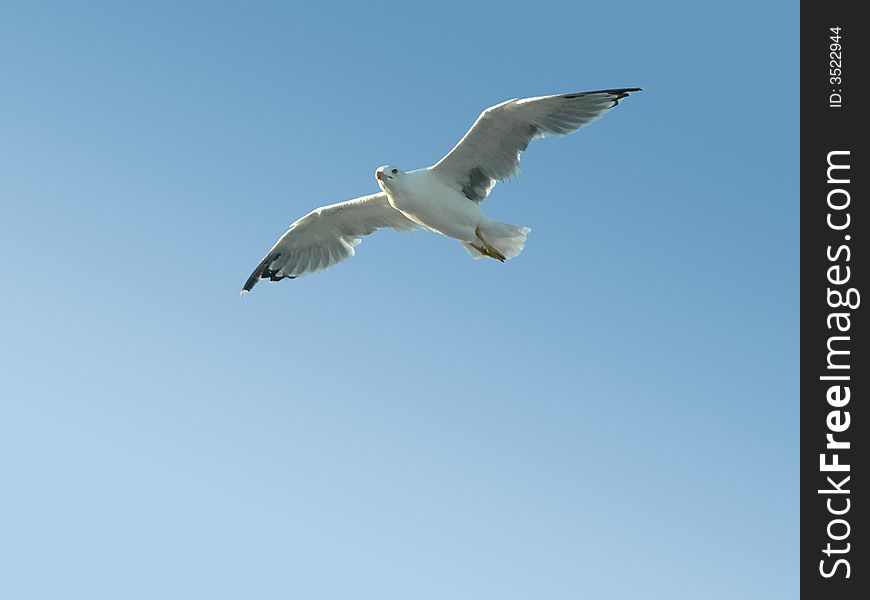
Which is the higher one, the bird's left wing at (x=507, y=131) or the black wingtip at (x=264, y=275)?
the bird's left wing at (x=507, y=131)

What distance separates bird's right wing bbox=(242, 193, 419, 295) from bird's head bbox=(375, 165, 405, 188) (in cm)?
160

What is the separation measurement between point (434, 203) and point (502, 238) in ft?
3.61

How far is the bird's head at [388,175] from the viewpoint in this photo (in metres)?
12.1

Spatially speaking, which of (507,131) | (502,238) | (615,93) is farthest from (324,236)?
(615,93)

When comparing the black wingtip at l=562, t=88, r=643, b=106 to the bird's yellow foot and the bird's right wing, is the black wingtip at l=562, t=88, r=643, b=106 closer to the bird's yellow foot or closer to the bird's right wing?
the bird's yellow foot

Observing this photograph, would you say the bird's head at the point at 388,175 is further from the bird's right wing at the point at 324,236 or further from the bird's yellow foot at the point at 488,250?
the bird's right wing at the point at 324,236

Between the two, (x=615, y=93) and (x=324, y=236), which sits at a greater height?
(x=615, y=93)

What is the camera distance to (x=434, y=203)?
40.2ft

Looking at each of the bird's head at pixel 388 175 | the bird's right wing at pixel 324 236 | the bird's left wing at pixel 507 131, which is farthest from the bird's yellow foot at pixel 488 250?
the bird's right wing at pixel 324 236

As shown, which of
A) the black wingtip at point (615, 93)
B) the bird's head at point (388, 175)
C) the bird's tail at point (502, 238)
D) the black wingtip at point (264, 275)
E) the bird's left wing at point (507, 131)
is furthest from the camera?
the black wingtip at point (264, 275)

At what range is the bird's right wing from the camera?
14.1m

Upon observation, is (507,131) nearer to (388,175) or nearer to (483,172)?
(483,172)

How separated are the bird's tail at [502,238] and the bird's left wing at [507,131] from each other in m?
0.52
